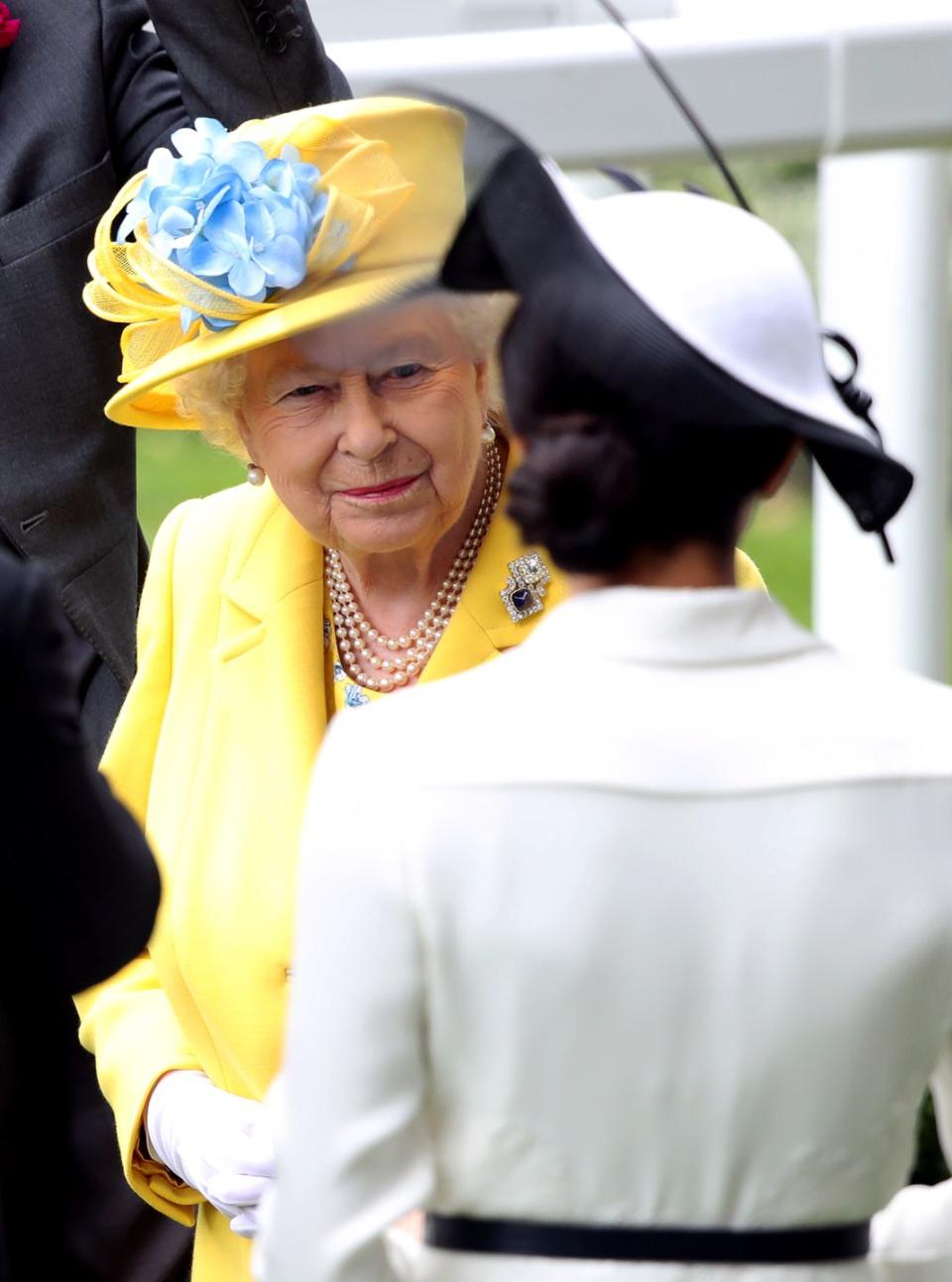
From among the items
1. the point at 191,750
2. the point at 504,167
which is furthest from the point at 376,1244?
the point at 191,750

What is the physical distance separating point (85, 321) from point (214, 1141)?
1234mm

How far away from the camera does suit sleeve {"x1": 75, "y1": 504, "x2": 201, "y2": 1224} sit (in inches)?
104

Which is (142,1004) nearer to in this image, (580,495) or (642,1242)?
(642,1242)

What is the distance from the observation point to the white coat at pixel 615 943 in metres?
1.63

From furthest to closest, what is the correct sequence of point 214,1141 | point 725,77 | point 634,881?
point 725,77, point 214,1141, point 634,881

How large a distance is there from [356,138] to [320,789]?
1109 millimetres

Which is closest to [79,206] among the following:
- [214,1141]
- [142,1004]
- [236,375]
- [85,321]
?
[85,321]

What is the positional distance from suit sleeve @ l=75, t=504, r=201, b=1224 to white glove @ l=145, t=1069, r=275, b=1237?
0.03 metres

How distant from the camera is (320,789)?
5.54ft

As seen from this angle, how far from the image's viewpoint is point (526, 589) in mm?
2701

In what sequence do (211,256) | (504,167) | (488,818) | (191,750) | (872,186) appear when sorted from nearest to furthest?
(488,818)
(504,167)
(211,256)
(191,750)
(872,186)

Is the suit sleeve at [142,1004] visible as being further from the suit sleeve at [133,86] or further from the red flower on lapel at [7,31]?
the red flower on lapel at [7,31]

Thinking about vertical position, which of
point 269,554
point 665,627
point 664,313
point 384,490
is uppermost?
point 664,313

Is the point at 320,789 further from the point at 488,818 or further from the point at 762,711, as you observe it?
the point at 762,711
